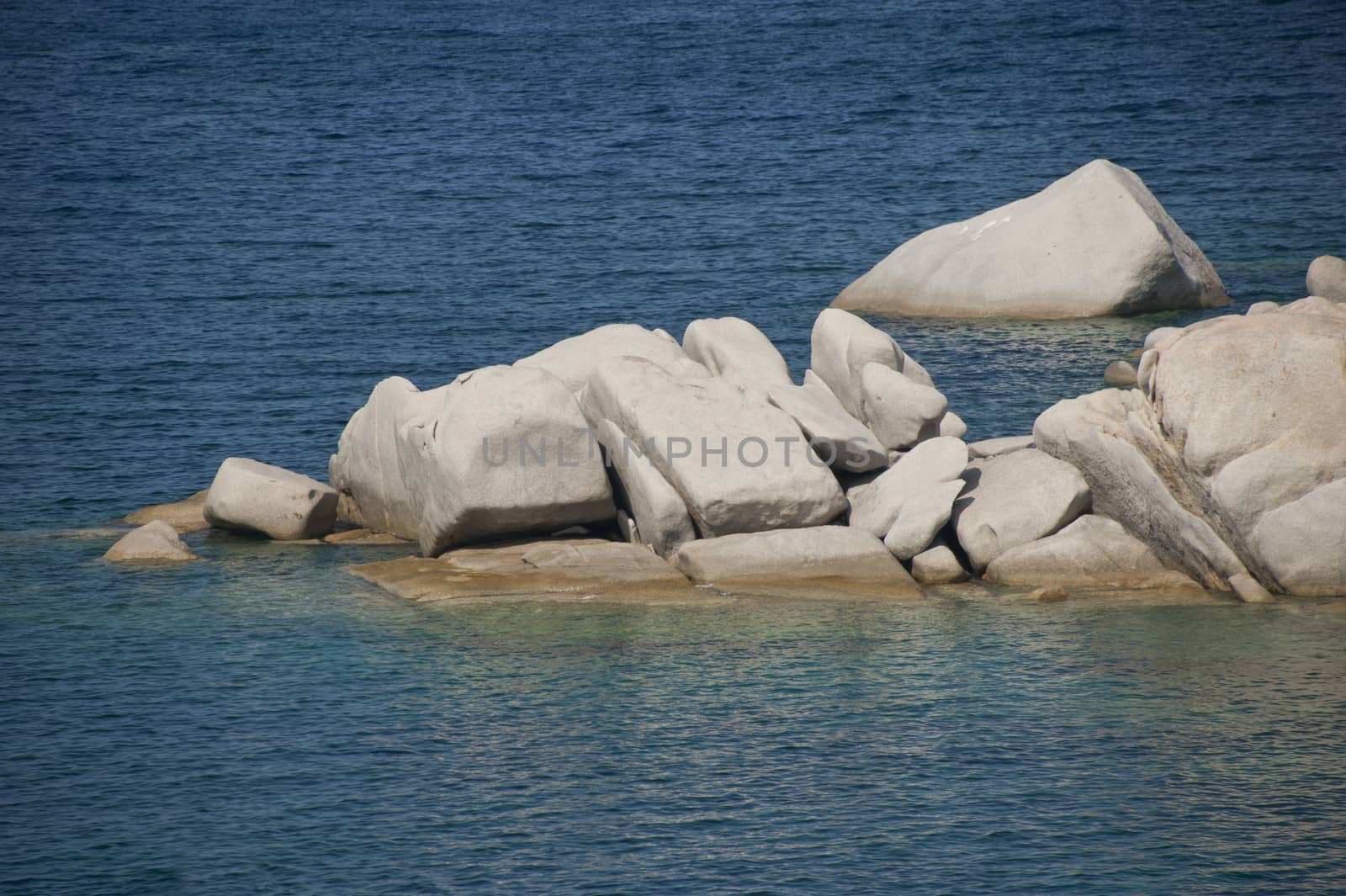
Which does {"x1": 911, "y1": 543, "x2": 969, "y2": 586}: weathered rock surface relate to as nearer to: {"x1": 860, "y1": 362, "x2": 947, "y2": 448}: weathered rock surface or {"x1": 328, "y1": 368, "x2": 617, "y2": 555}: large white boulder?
{"x1": 860, "y1": 362, "x2": 947, "y2": 448}: weathered rock surface

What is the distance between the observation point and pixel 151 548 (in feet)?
74.8

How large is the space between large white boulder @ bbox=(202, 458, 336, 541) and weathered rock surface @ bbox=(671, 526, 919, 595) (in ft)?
20.5

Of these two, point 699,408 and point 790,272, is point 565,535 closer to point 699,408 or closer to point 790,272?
point 699,408

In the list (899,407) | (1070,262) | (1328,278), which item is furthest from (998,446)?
(1328,278)

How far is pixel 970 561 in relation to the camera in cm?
2086

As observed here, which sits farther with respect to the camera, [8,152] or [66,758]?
[8,152]

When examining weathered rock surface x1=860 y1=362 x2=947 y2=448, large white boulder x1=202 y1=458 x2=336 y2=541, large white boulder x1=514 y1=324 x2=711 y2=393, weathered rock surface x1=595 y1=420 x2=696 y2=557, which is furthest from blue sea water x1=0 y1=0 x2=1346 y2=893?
large white boulder x1=514 y1=324 x2=711 y2=393

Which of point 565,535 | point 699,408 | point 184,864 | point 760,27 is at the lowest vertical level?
point 184,864

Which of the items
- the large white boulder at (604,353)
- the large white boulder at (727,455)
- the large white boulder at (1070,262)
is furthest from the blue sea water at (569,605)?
the large white boulder at (604,353)

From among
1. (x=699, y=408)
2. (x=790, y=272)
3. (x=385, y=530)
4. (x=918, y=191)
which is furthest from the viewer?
(x=918, y=191)

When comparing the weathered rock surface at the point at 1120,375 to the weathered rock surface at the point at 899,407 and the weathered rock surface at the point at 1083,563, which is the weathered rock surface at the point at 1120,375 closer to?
the weathered rock surface at the point at 899,407

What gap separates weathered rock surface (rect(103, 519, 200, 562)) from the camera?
74.6 feet

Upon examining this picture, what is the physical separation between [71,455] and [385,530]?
8117mm

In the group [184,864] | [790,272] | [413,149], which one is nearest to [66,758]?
[184,864]
